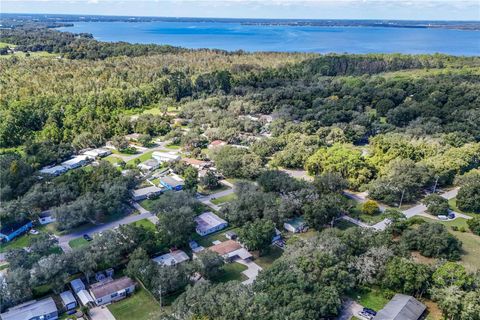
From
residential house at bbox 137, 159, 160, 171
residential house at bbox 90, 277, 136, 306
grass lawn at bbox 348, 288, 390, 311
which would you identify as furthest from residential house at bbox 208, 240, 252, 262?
residential house at bbox 137, 159, 160, 171

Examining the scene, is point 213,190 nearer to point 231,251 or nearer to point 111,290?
point 231,251

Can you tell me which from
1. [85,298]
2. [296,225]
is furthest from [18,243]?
[296,225]

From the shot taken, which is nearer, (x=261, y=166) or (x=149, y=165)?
(x=261, y=166)

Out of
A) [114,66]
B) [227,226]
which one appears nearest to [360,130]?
[227,226]

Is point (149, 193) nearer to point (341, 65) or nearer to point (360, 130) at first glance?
point (360, 130)

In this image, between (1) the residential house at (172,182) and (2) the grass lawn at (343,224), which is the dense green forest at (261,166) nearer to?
(2) the grass lawn at (343,224)
